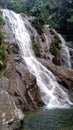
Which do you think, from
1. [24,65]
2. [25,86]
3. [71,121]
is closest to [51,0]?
[24,65]

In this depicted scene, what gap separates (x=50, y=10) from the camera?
200 ft

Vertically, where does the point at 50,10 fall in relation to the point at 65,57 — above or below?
above

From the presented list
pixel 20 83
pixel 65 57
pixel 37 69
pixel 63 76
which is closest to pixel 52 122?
pixel 20 83

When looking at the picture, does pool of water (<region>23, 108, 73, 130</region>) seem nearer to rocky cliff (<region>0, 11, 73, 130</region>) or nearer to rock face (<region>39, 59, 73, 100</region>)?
rocky cliff (<region>0, 11, 73, 130</region>)

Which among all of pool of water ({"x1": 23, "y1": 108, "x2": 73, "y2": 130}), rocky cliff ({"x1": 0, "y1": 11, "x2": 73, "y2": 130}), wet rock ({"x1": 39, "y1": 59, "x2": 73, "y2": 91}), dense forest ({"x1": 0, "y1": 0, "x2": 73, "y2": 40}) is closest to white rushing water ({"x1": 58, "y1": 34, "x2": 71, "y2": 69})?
rocky cliff ({"x1": 0, "y1": 11, "x2": 73, "y2": 130})

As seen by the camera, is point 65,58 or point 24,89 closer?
point 24,89

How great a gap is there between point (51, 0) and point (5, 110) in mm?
48541

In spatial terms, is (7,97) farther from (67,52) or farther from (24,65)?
(67,52)

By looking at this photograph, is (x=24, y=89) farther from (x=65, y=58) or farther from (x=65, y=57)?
(x=65, y=57)

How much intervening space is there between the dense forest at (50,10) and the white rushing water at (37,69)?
4276mm

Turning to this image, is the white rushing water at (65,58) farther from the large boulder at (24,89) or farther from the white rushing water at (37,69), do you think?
the large boulder at (24,89)

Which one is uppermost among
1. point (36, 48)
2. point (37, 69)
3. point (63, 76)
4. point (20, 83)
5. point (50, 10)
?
point (50, 10)

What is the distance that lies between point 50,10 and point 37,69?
26.9 m

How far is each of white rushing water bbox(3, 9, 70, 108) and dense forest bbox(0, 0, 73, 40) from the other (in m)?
4.28
